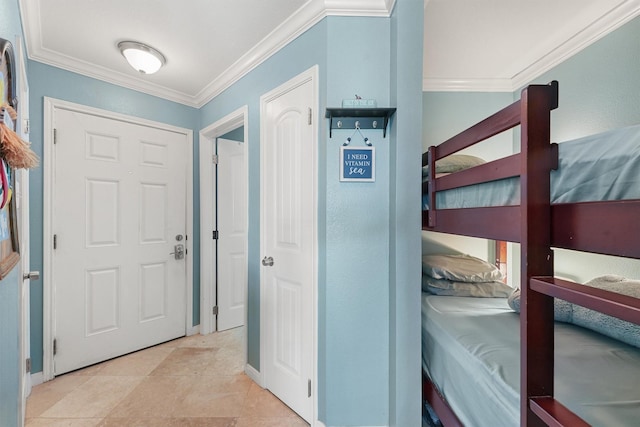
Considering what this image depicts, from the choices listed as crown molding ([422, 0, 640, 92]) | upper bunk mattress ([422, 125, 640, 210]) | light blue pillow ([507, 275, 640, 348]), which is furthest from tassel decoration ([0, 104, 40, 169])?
crown molding ([422, 0, 640, 92])

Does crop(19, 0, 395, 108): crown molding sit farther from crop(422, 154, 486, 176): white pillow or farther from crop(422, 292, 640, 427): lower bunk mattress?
crop(422, 292, 640, 427): lower bunk mattress

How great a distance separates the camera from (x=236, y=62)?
6.65ft

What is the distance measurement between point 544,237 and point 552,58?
2280mm

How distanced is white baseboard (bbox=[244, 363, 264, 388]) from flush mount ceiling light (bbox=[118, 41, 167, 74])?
7.85 ft

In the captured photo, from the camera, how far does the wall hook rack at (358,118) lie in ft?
4.30

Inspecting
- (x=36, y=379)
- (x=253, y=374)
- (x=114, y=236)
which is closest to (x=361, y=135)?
(x=253, y=374)

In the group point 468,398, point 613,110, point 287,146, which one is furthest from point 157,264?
point 613,110

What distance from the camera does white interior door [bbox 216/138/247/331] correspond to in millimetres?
2701

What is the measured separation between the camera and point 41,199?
74.3 inches

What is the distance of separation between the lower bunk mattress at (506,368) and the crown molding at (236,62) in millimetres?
1683

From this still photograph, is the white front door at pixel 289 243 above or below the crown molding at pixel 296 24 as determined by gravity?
below

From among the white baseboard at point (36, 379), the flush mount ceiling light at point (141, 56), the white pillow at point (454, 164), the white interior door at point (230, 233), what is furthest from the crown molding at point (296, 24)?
the white baseboard at point (36, 379)

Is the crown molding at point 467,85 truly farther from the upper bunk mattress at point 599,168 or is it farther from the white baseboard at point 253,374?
the white baseboard at point 253,374

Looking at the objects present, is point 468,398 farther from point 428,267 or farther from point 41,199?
point 41,199
